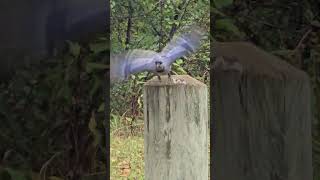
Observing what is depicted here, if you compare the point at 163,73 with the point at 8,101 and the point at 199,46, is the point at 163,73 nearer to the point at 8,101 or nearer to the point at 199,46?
the point at 199,46

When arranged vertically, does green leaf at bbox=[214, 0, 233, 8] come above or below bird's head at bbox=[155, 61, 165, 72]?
above

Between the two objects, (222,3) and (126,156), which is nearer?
(222,3)

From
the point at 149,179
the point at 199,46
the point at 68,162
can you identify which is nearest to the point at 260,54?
the point at 199,46

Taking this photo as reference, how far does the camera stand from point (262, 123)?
4.74ft

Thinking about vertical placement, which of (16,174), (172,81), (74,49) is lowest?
(16,174)

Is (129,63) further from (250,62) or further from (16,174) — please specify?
(16,174)

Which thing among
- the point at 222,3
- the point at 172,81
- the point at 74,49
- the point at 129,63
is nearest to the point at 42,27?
the point at 74,49

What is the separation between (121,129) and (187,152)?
24cm

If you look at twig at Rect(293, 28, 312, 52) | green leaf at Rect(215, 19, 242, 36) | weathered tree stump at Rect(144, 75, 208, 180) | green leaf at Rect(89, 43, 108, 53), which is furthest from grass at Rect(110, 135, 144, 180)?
twig at Rect(293, 28, 312, 52)

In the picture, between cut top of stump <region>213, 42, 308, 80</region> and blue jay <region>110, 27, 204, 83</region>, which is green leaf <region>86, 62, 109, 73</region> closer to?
blue jay <region>110, 27, 204, 83</region>

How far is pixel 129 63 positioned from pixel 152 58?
83 mm

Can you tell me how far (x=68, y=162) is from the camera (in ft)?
4.73

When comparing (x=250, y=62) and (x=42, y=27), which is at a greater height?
(x=42, y=27)

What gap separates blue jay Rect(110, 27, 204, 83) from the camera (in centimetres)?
150
